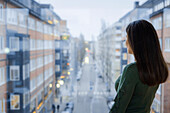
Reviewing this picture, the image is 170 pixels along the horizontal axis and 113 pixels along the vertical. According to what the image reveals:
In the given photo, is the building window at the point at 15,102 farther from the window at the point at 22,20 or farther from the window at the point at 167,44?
the window at the point at 167,44

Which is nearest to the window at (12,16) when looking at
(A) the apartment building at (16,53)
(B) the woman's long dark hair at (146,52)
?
(A) the apartment building at (16,53)

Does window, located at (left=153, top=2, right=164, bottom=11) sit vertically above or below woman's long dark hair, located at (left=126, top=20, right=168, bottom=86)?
above

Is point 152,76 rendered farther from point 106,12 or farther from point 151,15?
point 106,12

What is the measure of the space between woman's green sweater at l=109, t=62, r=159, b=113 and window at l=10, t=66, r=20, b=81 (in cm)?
181

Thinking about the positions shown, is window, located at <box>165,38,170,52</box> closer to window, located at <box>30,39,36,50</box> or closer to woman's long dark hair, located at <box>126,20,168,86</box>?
woman's long dark hair, located at <box>126,20,168,86</box>

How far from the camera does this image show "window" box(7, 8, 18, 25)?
192 cm

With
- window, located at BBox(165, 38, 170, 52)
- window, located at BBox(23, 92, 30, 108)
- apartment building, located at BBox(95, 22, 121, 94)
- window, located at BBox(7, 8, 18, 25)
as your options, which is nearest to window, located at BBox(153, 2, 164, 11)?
window, located at BBox(165, 38, 170, 52)

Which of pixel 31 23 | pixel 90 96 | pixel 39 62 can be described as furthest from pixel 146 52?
pixel 90 96

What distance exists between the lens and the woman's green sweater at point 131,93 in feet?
1.42

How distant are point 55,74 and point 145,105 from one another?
4296 millimetres

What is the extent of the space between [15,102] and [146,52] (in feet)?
6.51

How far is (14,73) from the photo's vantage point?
2.08 metres

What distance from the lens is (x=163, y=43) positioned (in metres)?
1.64

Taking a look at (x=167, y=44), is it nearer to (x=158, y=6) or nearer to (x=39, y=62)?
(x=158, y=6)
